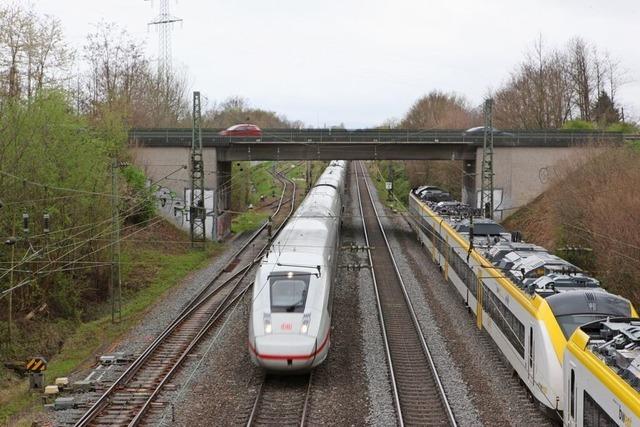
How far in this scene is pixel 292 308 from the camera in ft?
53.8

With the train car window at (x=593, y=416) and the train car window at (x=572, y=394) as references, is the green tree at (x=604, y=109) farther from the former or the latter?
the train car window at (x=593, y=416)

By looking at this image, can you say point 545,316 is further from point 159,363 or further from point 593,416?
point 159,363

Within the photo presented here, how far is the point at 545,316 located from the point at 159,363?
10484 mm

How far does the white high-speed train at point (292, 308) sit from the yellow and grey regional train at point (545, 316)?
4.57 metres

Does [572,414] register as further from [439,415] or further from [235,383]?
[235,383]

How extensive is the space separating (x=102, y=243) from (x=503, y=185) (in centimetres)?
2538

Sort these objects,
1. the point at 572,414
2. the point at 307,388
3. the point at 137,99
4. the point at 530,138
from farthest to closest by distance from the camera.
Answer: the point at 137,99
the point at 530,138
the point at 307,388
the point at 572,414

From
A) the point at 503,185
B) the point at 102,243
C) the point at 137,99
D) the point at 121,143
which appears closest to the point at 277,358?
the point at 102,243

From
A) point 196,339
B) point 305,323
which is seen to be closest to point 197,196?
point 196,339

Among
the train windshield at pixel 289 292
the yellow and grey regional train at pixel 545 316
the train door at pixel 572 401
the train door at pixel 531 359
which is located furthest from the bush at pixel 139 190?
the train door at pixel 572 401

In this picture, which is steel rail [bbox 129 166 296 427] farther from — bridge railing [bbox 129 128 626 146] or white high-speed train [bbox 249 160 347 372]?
bridge railing [bbox 129 128 626 146]

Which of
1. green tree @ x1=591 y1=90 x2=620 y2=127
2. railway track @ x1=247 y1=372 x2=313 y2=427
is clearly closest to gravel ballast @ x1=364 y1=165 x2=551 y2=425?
railway track @ x1=247 y1=372 x2=313 y2=427

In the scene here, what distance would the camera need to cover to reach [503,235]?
26.7m

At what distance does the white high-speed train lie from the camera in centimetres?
1564
